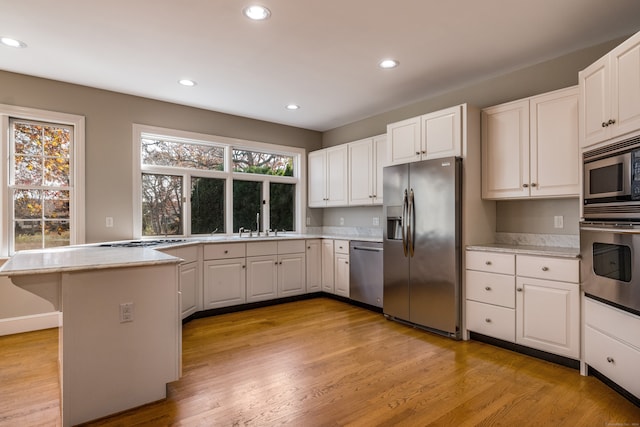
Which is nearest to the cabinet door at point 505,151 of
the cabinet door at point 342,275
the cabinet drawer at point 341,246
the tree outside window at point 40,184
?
the cabinet drawer at point 341,246

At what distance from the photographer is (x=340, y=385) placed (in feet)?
7.72

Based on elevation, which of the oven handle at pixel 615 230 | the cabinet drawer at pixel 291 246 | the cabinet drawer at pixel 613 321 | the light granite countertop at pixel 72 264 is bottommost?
the cabinet drawer at pixel 613 321

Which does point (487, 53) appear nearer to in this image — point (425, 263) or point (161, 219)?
point (425, 263)

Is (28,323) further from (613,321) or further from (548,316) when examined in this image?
(613,321)

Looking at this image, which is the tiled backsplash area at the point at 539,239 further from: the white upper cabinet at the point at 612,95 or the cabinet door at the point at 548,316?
the white upper cabinet at the point at 612,95

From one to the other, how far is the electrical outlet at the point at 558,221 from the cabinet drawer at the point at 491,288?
0.70 m

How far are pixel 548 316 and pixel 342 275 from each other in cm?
244

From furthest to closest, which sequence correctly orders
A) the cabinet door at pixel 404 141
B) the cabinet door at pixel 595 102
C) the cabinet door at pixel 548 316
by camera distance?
the cabinet door at pixel 404 141
the cabinet door at pixel 548 316
the cabinet door at pixel 595 102

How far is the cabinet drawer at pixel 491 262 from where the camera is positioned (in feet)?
9.65

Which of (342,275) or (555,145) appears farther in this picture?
(342,275)

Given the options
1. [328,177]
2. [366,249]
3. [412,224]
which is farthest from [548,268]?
[328,177]

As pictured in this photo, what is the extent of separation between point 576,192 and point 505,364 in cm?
148

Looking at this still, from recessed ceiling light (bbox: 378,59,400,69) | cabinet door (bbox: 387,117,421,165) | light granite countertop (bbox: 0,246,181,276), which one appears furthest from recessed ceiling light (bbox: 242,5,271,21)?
cabinet door (bbox: 387,117,421,165)

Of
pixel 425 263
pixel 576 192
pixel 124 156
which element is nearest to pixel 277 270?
pixel 425 263
